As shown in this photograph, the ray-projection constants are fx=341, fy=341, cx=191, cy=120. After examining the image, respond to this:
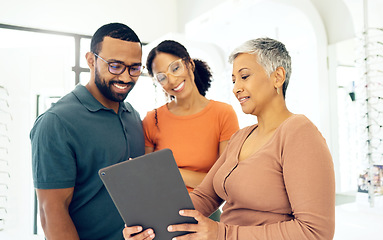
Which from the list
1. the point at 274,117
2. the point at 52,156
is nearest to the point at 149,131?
the point at 52,156

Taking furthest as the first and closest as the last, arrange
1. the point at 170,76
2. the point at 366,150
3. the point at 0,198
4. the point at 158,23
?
the point at 158,23
the point at 0,198
the point at 366,150
the point at 170,76

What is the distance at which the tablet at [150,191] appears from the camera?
2.84 ft

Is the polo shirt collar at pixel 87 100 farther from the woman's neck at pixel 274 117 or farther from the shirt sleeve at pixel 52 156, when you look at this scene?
the woman's neck at pixel 274 117

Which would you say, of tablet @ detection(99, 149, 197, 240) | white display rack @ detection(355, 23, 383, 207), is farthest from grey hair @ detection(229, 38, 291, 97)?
white display rack @ detection(355, 23, 383, 207)

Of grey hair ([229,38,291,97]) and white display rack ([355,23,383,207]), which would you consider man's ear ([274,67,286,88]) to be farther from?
white display rack ([355,23,383,207])

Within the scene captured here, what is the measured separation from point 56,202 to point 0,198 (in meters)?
2.68

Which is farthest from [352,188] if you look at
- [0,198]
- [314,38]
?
[0,198]

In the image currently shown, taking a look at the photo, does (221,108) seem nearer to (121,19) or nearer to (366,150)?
(366,150)

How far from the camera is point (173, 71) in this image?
1.51 metres

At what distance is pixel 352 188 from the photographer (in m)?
1.88

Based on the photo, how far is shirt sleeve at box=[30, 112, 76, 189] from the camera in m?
1.10

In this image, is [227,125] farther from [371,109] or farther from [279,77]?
[371,109]

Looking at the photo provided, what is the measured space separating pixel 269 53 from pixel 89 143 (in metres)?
0.68

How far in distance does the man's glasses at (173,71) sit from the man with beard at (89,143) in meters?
0.18
